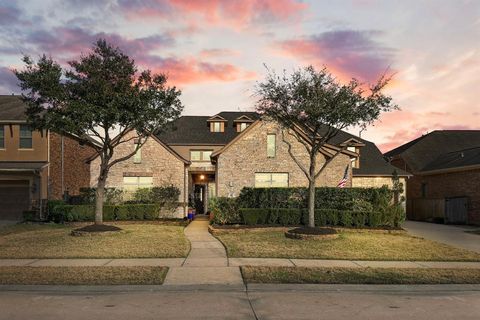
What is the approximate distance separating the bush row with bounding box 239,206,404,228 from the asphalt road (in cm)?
1220

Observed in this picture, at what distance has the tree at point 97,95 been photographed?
60.5 ft

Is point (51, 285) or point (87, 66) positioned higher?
point (87, 66)

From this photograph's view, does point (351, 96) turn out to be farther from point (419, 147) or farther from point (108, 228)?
point (419, 147)

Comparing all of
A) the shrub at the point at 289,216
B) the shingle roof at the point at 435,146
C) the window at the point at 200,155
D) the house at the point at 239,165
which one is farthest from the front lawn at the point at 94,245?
the shingle roof at the point at 435,146

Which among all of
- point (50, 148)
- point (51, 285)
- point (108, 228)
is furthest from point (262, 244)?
point (50, 148)

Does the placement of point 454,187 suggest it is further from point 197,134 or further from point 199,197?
point 197,134

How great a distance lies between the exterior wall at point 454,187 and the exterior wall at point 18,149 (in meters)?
27.7

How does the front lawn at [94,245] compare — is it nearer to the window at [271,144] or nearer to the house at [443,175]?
the window at [271,144]

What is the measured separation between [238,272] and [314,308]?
3.42 meters

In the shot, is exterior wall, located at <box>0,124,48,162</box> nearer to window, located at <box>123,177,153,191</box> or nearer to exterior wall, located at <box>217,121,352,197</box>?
window, located at <box>123,177,153,191</box>

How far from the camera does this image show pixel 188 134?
41656mm

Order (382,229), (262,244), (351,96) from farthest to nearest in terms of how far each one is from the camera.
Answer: (382,229) < (351,96) < (262,244)

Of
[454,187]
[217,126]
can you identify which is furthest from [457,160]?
[217,126]

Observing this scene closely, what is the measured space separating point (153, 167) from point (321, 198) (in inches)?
491
